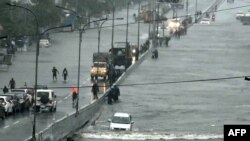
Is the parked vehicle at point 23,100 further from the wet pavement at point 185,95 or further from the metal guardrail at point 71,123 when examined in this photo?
the wet pavement at point 185,95

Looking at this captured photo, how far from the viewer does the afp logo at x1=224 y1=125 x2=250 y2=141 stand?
2203 cm

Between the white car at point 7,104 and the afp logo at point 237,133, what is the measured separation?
2426 centimetres

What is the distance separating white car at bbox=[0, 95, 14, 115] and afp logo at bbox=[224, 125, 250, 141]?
24265 millimetres

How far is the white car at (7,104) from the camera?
45.6m

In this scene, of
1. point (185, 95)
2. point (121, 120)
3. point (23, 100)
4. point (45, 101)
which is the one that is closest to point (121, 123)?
point (121, 120)

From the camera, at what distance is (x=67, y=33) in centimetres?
10925

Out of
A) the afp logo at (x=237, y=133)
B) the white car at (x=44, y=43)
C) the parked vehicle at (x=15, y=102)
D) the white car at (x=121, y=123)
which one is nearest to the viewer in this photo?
the afp logo at (x=237, y=133)

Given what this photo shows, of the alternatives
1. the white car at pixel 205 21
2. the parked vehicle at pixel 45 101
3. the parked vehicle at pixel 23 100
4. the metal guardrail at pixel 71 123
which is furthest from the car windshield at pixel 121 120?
the white car at pixel 205 21

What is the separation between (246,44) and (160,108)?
55210 millimetres

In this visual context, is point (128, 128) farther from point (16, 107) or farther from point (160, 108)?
point (160, 108)

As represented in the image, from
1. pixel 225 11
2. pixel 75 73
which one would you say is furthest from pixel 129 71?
pixel 225 11

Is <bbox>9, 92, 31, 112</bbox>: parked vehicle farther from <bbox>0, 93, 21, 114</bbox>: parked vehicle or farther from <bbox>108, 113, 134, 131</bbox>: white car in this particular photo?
<bbox>108, 113, 134, 131</bbox>: white car

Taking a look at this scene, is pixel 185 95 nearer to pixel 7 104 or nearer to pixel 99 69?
pixel 99 69

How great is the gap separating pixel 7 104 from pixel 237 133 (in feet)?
83.0
